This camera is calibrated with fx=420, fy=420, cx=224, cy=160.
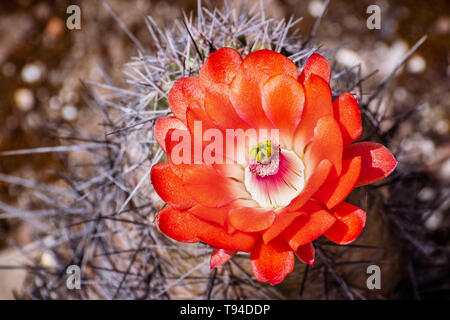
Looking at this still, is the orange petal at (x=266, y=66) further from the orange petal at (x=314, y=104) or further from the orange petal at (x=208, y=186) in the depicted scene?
the orange petal at (x=208, y=186)

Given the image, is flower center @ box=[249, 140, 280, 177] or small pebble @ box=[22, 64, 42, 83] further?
small pebble @ box=[22, 64, 42, 83]

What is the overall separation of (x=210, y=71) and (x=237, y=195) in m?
0.18

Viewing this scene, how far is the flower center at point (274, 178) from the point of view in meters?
0.58

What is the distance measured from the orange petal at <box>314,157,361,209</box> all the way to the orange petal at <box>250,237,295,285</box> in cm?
8

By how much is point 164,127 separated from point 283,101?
0.17m

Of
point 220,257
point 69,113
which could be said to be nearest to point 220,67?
point 220,257

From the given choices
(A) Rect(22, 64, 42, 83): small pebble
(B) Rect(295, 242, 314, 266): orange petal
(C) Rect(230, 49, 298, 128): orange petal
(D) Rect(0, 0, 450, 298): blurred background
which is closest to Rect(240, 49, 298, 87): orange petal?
(C) Rect(230, 49, 298, 128): orange petal

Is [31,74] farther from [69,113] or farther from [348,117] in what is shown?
[348,117]

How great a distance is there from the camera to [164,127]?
603 millimetres

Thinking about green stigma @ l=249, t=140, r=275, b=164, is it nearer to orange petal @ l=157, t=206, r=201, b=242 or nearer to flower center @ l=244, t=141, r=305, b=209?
flower center @ l=244, t=141, r=305, b=209

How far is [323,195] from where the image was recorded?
1.71ft

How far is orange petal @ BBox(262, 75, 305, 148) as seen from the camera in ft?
1.80

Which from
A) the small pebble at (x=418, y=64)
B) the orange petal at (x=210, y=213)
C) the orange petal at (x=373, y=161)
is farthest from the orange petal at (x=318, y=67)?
the small pebble at (x=418, y=64)
